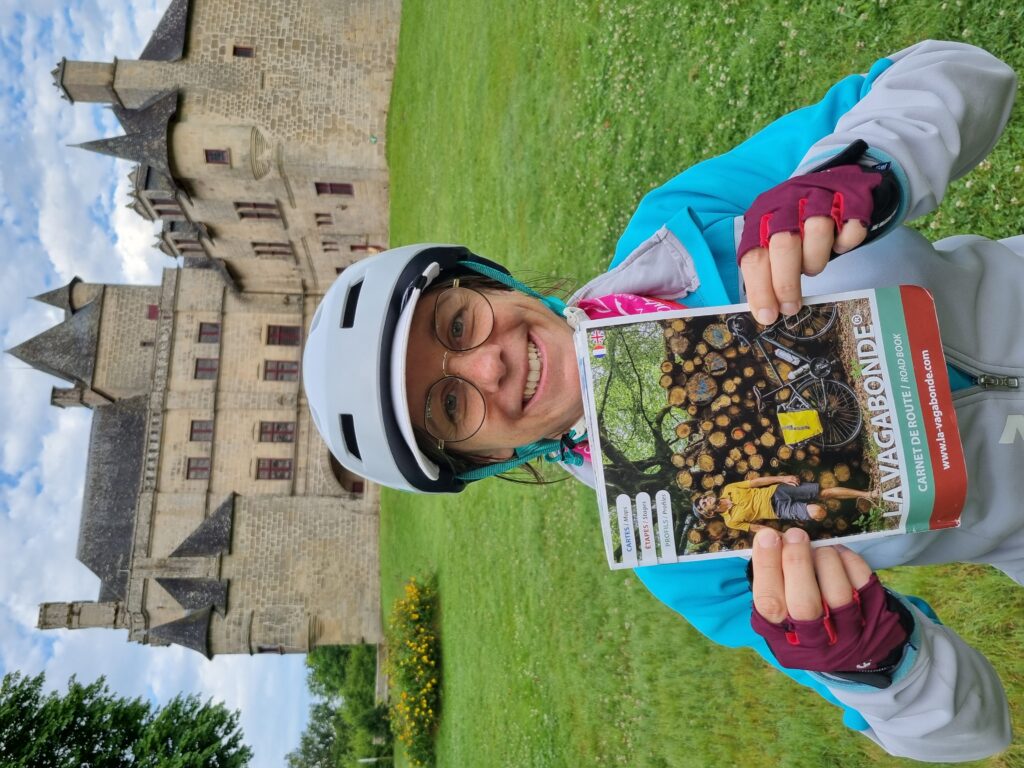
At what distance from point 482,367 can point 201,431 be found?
Answer: 27874mm

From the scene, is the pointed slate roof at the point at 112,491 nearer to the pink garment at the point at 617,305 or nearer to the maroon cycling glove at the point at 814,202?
the pink garment at the point at 617,305

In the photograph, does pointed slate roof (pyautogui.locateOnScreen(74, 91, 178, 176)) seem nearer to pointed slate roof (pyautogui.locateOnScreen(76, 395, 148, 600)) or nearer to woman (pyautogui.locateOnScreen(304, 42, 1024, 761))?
pointed slate roof (pyautogui.locateOnScreen(76, 395, 148, 600))

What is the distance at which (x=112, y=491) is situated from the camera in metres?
28.1

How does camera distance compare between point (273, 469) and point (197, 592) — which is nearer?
point (197, 592)

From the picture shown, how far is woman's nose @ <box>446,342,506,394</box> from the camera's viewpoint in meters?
3.53

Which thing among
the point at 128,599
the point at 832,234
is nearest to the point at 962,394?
the point at 832,234

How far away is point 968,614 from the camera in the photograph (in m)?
5.60

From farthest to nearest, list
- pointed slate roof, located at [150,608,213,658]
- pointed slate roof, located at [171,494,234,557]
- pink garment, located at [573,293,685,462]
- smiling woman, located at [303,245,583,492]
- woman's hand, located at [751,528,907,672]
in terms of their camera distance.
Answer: pointed slate roof, located at [171,494,234,557], pointed slate roof, located at [150,608,213,658], smiling woman, located at [303,245,583,492], pink garment, located at [573,293,685,462], woman's hand, located at [751,528,907,672]

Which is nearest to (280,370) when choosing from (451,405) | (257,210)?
(257,210)

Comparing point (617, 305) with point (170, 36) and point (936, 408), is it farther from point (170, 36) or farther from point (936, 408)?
point (170, 36)

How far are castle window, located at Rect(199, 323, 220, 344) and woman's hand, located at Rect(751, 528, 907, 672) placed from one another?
30.4 metres

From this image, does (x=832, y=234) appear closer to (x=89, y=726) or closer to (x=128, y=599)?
(x=89, y=726)

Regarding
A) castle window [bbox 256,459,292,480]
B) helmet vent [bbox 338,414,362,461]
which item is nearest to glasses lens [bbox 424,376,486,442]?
helmet vent [bbox 338,414,362,461]

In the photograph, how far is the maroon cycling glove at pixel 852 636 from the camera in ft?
7.68
